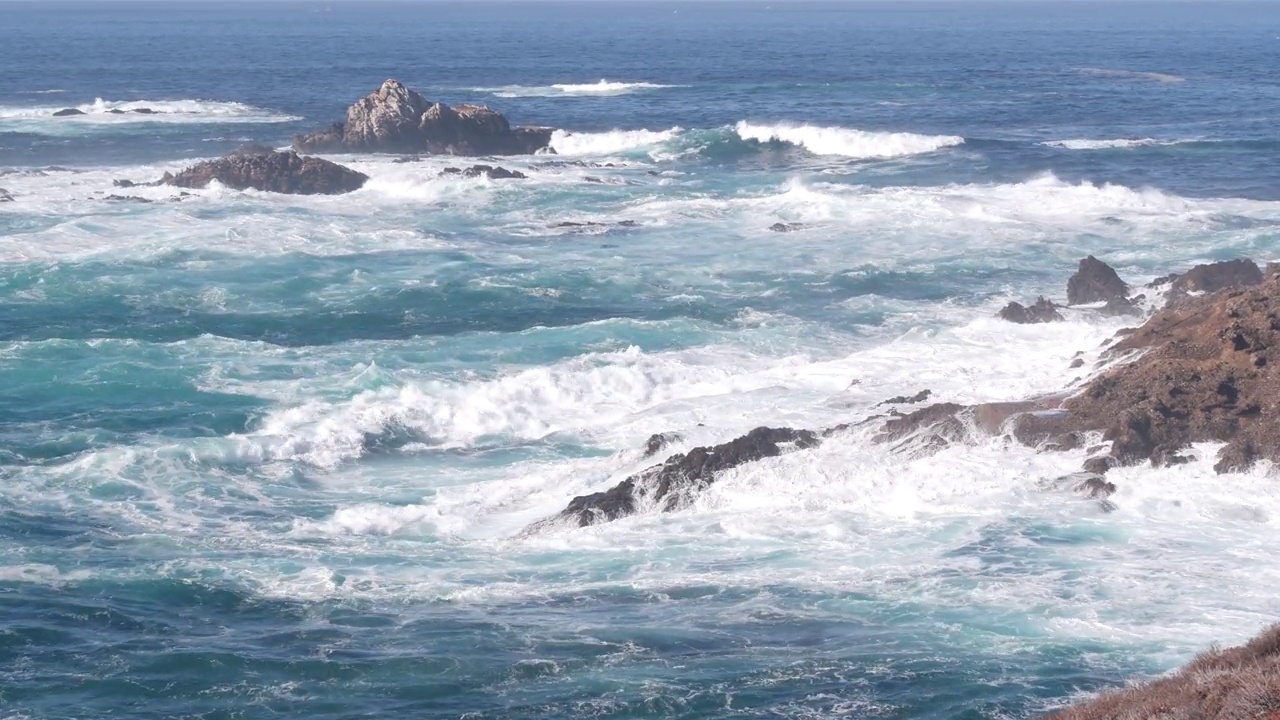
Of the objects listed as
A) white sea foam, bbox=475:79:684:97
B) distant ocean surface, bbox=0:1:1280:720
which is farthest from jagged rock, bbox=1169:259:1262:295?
white sea foam, bbox=475:79:684:97

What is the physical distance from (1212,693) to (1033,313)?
1997 cm

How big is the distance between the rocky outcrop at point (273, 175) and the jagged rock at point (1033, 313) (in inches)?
954

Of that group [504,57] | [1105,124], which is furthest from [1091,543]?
[504,57]

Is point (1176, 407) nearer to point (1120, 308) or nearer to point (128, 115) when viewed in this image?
point (1120, 308)

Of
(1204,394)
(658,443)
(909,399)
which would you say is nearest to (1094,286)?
(909,399)

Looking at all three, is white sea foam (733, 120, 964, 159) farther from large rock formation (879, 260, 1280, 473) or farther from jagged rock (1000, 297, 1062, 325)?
large rock formation (879, 260, 1280, 473)

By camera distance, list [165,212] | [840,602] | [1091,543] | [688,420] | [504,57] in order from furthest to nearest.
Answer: [504,57], [165,212], [688,420], [1091,543], [840,602]

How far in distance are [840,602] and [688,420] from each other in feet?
26.5

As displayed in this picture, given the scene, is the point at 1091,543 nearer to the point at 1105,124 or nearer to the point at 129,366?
the point at 129,366

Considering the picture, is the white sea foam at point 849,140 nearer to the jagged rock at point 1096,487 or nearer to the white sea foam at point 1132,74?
the white sea foam at point 1132,74

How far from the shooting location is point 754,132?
60312 millimetres

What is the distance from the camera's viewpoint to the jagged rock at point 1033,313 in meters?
30.3

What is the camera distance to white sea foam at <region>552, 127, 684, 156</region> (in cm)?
5988

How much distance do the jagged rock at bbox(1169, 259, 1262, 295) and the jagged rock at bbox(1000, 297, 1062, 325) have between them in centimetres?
262
